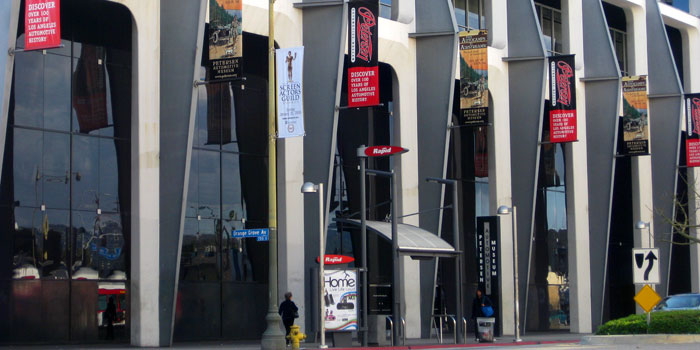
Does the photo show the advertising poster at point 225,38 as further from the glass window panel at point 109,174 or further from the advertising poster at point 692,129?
the advertising poster at point 692,129

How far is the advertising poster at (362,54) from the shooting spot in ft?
111

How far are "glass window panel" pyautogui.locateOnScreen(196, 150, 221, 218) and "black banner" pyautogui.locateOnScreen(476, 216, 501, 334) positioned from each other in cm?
1064

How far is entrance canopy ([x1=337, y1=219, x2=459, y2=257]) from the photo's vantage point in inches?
1203

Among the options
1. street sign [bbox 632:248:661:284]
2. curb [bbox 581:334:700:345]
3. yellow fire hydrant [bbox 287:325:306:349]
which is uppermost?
street sign [bbox 632:248:661:284]

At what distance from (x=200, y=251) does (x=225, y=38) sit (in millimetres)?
7243

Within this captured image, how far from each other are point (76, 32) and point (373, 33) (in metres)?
9.66

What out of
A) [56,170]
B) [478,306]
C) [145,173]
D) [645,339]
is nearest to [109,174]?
[145,173]

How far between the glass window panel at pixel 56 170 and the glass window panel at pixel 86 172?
261 mm

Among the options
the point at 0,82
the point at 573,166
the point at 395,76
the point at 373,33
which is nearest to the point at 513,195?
the point at 573,166

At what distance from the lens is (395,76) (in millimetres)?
38000

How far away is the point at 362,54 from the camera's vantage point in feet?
111

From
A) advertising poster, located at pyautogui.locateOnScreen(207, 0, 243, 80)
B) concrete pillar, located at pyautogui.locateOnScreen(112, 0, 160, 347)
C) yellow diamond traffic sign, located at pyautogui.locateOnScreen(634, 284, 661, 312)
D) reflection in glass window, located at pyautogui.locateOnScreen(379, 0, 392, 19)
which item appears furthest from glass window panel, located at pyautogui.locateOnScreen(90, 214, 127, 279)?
yellow diamond traffic sign, located at pyautogui.locateOnScreen(634, 284, 661, 312)

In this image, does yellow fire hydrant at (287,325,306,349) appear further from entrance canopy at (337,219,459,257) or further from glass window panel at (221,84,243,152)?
glass window panel at (221,84,243,152)

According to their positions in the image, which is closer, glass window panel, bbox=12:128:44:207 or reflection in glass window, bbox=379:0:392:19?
glass window panel, bbox=12:128:44:207
